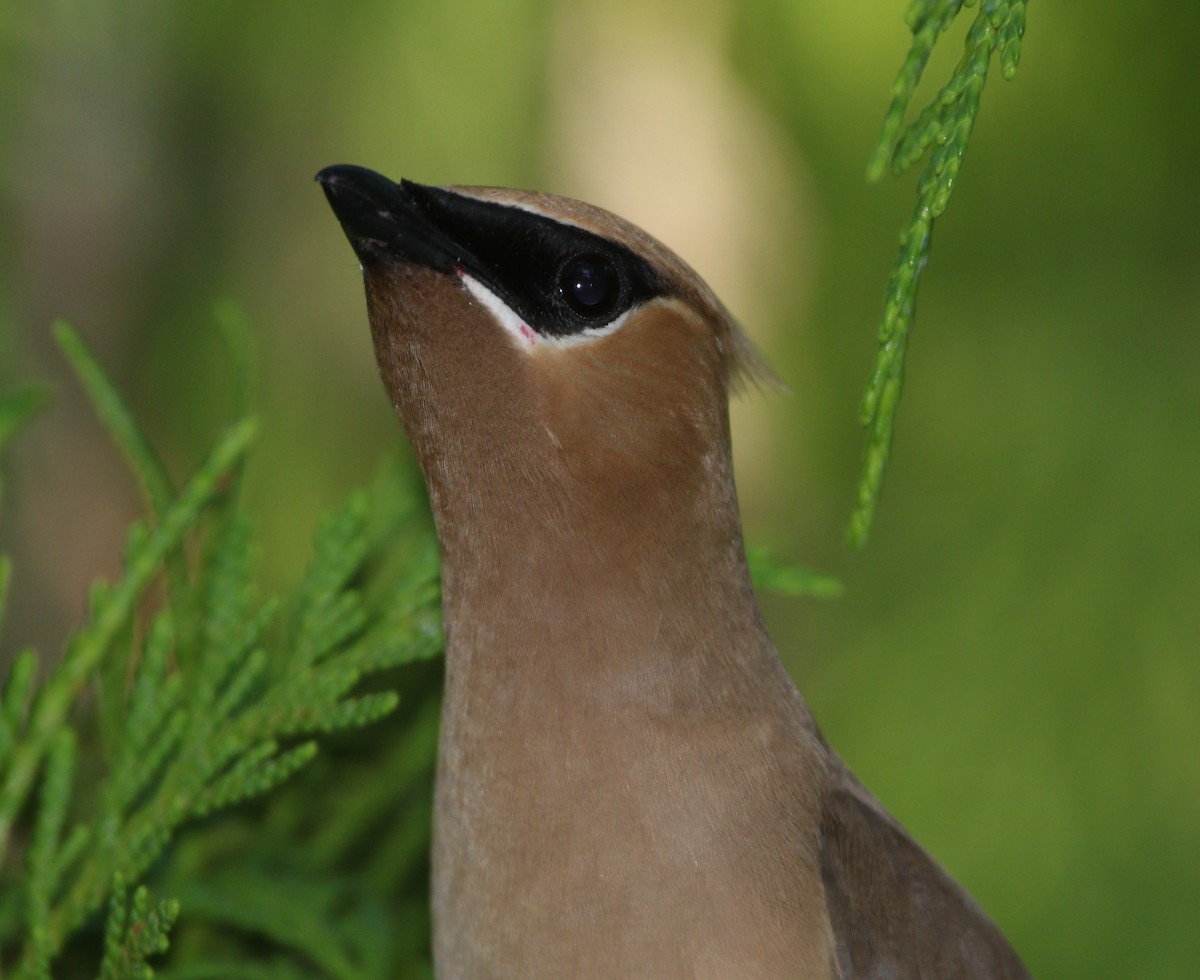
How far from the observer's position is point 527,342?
159 cm

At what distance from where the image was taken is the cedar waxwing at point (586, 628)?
1.56 m

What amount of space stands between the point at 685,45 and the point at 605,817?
2.78 meters

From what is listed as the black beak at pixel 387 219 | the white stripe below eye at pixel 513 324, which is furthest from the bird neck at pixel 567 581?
the black beak at pixel 387 219

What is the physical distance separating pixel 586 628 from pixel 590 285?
1.32ft

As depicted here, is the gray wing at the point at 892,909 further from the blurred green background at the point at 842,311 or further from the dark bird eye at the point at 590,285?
the blurred green background at the point at 842,311

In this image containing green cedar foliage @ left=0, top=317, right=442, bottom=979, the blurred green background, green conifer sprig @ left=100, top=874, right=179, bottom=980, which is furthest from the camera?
the blurred green background

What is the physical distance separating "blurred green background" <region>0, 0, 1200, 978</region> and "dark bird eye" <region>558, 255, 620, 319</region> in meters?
1.31

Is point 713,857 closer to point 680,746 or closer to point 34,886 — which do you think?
point 680,746

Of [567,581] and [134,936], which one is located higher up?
[567,581]

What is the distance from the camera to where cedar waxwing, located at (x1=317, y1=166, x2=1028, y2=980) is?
156 cm

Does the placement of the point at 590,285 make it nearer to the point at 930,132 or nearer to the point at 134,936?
the point at 930,132

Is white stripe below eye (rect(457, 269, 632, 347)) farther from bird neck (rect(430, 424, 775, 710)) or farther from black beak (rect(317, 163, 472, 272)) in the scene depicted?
bird neck (rect(430, 424, 775, 710))

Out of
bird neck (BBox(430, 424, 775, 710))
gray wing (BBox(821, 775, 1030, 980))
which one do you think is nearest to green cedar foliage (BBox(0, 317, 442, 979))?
bird neck (BBox(430, 424, 775, 710))

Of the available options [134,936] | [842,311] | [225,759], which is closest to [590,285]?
[225,759]
